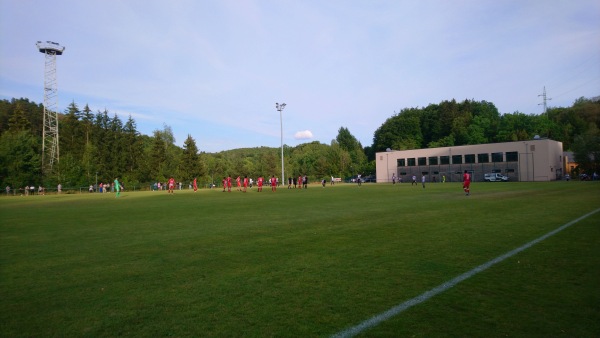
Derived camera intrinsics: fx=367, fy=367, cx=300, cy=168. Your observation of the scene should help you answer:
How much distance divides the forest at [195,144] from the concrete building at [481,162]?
9.00 metres

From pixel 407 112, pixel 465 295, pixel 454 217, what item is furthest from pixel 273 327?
pixel 407 112

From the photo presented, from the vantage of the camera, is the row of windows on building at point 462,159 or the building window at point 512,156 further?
the row of windows on building at point 462,159

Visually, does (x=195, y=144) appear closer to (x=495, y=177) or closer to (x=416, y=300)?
(x=495, y=177)

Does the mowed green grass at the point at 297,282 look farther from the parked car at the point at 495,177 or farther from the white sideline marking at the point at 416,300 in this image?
the parked car at the point at 495,177

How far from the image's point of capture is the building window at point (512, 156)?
6600cm

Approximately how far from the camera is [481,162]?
2776 inches

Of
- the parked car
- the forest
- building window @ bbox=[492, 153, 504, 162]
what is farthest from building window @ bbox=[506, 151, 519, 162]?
the forest

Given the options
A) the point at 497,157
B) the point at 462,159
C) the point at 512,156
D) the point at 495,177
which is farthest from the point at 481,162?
Result: the point at 495,177

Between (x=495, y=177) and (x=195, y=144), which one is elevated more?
(x=195, y=144)

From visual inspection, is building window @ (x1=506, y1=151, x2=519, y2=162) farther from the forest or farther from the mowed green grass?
the mowed green grass

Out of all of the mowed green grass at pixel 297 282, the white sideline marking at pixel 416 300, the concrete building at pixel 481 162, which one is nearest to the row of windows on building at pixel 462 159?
the concrete building at pixel 481 162

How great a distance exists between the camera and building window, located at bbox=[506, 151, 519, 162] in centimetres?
6600

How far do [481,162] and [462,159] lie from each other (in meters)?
3.73

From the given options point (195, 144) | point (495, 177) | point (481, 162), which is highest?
point (195, 144)
